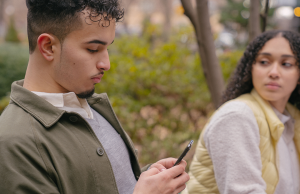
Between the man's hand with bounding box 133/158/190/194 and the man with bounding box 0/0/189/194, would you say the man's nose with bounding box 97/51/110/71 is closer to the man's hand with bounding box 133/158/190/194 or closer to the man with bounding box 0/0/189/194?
the man with bounding box 0/0/189/194

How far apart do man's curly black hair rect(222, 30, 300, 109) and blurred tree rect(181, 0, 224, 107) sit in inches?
13.3

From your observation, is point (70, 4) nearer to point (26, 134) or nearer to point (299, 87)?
point (26, 134)

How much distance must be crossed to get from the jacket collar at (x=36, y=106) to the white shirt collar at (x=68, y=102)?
0.17ft

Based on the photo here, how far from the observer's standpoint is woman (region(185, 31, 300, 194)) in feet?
5.88

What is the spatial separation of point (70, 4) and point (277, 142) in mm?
1709

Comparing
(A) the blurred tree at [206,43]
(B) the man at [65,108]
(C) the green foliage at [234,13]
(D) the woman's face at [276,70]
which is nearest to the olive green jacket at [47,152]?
(B) the man at [65,108]

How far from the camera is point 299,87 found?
2.36 metres

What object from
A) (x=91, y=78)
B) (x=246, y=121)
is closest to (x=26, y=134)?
(x=91, y=78)

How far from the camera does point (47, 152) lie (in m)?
1.12

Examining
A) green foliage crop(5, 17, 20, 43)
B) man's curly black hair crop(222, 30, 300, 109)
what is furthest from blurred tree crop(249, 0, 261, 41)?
green foliage crop(5, 17, 20, 43)

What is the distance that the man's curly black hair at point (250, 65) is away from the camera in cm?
214

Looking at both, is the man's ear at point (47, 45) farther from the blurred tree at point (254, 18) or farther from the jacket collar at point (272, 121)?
the blurred tree at point (254, 18)

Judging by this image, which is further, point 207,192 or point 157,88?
point 157,88

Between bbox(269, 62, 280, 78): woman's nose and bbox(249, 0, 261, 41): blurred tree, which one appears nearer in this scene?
bbox(269, 62, 280, 78): woman's nose
